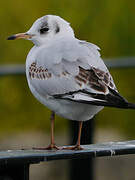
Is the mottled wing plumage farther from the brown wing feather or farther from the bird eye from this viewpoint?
the bird eye

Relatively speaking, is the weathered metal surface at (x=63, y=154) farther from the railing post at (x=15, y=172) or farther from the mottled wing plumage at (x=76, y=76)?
the mottled wing plumage at (x=76, y=76)

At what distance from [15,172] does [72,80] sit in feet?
2.34

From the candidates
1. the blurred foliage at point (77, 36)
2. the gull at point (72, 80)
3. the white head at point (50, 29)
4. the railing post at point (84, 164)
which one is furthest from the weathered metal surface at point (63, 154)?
the blurred foliage at point (77, 36)

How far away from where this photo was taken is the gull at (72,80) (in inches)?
117

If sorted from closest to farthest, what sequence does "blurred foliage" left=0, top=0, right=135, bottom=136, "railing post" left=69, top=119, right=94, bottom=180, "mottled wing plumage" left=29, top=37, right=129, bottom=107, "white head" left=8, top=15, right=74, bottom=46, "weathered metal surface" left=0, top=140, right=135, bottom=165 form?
"weathered metal surface" left=0, top=140, right=135, bottom=165, "mottled wing plumage" left=29, top=37, right=129, bottom=107, "white head" left=8, top=15, right=74, bottom=46, "railing post" left=69, top=119, right=94, bottom=180, "blurred foliage" left=0, top=0, right=135, bottom=136

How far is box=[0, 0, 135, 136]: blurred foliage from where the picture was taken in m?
6.31

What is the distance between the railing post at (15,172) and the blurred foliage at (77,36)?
3783 mm

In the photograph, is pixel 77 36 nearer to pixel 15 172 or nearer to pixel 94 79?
pixel 94 79

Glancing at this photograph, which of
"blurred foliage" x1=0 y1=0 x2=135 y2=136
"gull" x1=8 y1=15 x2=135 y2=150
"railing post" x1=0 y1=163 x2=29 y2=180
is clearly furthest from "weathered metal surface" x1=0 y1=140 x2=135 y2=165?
"blurred foliage" x1=0 y1=0 x2=135 y2=136

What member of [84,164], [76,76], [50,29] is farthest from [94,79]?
[84,164]

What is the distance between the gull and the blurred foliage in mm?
3034

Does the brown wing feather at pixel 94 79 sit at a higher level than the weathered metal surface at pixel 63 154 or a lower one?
higher

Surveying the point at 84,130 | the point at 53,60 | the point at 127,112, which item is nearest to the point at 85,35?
the point at 127,112

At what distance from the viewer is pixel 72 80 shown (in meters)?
3.06
